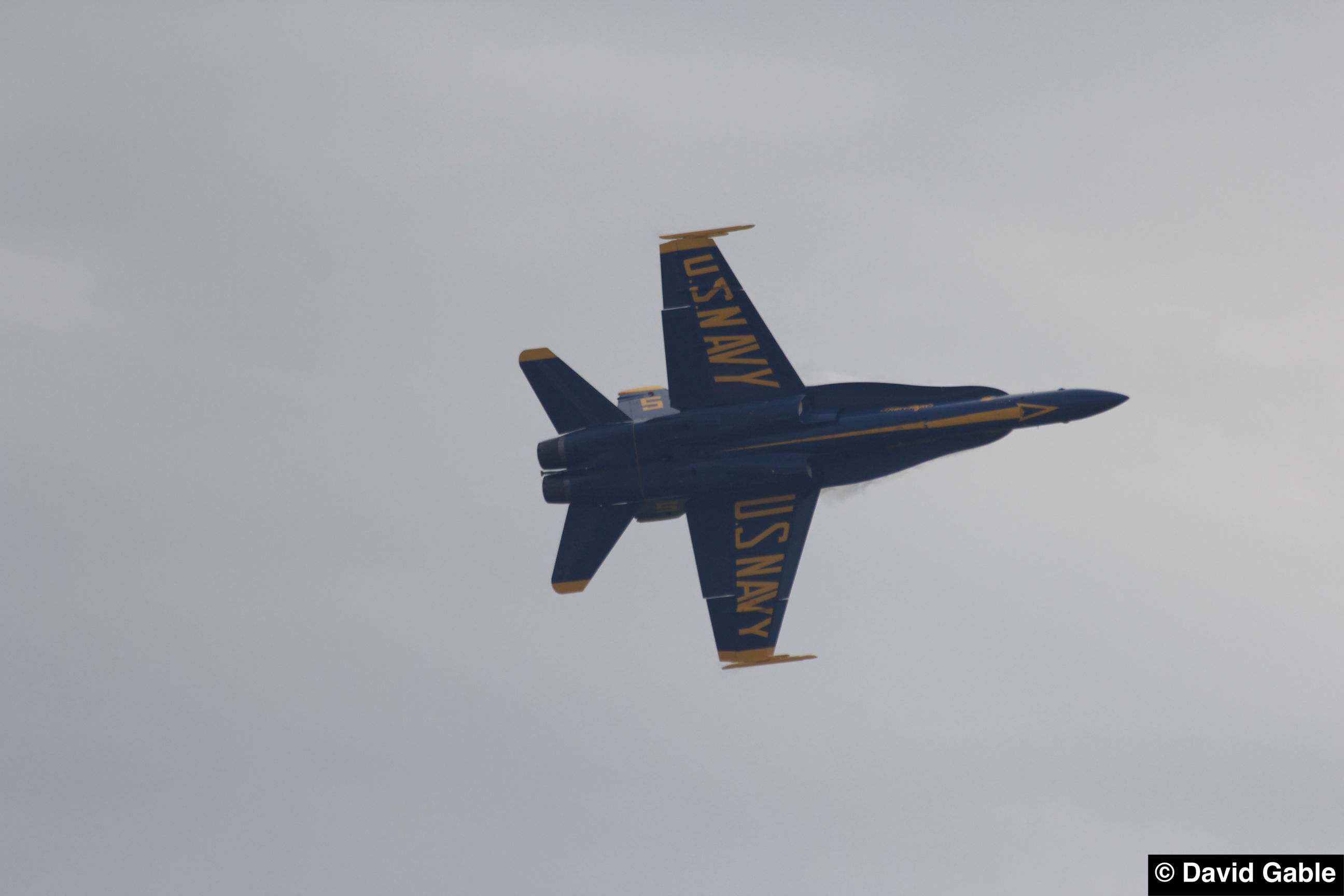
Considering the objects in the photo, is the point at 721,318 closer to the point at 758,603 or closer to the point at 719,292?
the point at 719,292

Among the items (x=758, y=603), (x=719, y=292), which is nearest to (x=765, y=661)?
(x=758, y=603)

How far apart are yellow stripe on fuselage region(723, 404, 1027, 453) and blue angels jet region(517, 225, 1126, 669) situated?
0.19 feet

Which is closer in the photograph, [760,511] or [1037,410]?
[1037,410]

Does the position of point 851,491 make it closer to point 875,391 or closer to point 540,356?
point 875,391

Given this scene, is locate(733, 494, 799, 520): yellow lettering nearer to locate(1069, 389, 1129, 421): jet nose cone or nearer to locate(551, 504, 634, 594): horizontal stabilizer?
locate(551, 504, 634, 594): horizontal stabilizer

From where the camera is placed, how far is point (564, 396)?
53781 millimetres

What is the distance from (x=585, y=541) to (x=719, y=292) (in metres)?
10.4

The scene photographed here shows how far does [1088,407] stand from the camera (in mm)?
50312

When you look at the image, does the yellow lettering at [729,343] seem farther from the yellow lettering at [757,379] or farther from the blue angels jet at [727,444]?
the yellow lettering at [757,379]

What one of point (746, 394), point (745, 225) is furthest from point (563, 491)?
point (745, 225)

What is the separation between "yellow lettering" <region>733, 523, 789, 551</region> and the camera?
5269 cm

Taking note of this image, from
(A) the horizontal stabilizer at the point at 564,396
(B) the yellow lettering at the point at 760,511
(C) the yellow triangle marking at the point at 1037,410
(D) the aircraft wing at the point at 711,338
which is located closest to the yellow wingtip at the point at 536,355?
(A) the horizontal stabilizer at the point at 564,396

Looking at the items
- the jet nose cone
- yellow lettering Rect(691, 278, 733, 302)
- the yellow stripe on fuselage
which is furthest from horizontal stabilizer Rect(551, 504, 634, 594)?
the jet nose cone

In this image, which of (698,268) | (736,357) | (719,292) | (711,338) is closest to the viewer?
(736,357)
